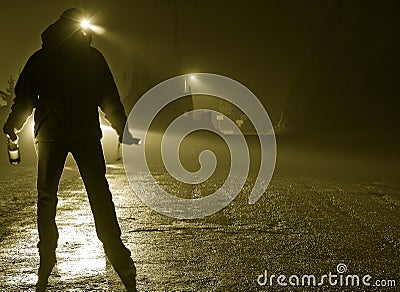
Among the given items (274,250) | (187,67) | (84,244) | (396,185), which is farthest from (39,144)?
(187,67)

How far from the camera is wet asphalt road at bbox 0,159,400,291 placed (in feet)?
18.9

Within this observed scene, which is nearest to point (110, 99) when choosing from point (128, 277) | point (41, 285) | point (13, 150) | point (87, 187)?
point (87, 187)

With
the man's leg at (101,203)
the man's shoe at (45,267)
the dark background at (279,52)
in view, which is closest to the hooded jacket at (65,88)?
the man's leg at (101,203)

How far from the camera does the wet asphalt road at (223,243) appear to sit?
18.9ft

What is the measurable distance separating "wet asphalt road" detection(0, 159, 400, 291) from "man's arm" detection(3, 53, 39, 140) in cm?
125

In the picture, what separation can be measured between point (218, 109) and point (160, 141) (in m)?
20.0

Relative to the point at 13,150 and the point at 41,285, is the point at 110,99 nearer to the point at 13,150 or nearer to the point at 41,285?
the point at 13,150

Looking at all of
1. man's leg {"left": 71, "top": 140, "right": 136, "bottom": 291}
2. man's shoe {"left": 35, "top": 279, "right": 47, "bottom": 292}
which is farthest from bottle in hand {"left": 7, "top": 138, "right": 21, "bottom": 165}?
man's shoe {"left": 35, "top": 279, "right": 47, "bottom": 292}

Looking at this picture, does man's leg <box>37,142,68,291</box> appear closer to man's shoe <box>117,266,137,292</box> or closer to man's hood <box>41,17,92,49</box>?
man's shoe <box>117,266,137,292</box>

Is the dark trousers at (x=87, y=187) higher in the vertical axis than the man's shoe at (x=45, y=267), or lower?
higher

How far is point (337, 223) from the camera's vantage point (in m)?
8.85

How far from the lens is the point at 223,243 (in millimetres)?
7426

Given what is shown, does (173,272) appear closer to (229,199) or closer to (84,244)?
(84,244)

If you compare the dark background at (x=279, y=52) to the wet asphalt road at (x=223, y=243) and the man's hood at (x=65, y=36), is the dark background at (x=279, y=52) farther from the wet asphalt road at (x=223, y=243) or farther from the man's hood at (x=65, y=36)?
the man's hood at (x=65, y=36)
